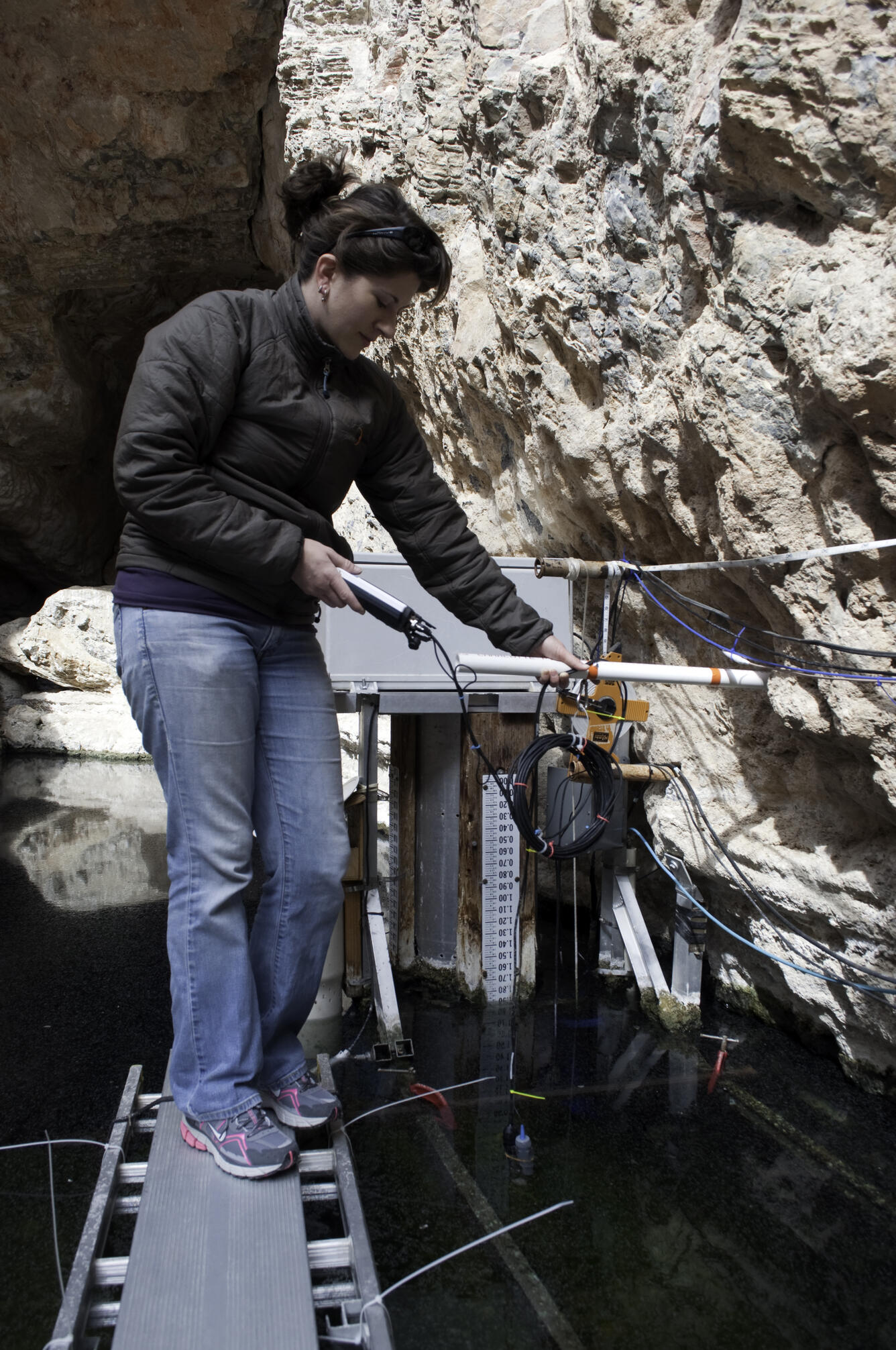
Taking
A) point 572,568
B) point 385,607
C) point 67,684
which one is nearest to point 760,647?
point 572,568

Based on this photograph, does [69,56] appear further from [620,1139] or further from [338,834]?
[620,1139]

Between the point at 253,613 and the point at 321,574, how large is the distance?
6.7 inches

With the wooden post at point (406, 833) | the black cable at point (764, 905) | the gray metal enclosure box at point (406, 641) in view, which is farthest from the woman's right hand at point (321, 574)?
the wooden post at point (406, 833)

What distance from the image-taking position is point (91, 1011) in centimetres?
396

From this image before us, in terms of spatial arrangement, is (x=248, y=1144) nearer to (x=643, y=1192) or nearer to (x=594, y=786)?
(x=643, y=1192)

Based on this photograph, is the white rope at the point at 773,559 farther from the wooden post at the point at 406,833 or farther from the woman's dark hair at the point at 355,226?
the wooden post at the point at 406,833

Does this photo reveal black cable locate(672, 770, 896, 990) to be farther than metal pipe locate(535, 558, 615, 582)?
No

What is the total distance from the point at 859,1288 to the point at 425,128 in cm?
535

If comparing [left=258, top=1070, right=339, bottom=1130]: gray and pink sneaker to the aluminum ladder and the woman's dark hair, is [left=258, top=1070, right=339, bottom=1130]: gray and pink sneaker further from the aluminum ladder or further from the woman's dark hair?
the woman's dark hair

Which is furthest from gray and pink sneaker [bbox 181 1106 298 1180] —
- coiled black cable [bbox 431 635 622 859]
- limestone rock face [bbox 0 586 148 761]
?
limestone rock face [bbox 0 586 148 761]

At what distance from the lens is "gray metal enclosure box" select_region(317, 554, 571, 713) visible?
12.0 ft

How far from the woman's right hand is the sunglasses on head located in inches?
23.8

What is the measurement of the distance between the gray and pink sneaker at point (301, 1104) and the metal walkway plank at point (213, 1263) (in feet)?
0.54

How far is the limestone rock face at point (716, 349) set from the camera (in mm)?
2391
